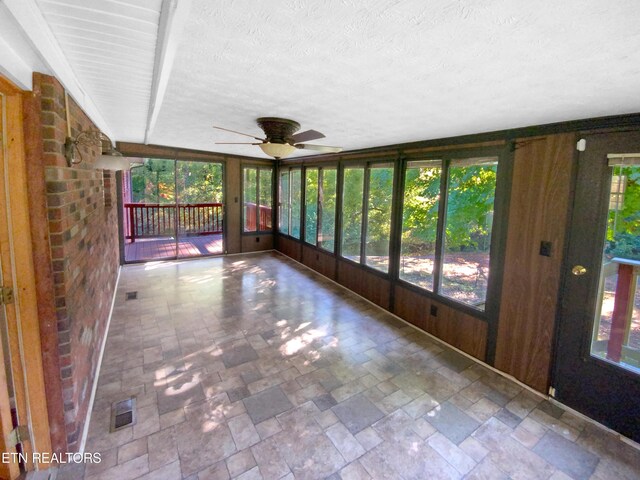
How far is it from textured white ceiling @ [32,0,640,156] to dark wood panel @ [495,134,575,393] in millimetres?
318

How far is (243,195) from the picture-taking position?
6.91 metres

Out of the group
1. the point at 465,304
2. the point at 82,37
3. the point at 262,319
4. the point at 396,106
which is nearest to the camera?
the point at 82,37

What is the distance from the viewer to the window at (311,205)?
19.0ft

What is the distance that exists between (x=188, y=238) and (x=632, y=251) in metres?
8.22

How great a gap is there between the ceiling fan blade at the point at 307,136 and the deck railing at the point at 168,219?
5078 millimetres

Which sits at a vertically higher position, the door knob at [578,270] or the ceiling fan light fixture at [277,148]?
A: the ceiling fan light fixture at [277,148]

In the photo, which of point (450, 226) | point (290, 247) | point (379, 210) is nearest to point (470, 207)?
point (450, 226)

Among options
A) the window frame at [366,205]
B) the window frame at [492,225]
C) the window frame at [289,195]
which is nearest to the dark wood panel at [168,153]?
the window frame at [289,195]

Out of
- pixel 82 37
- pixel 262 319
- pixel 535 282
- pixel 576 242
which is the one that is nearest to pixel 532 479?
pixel 535 282

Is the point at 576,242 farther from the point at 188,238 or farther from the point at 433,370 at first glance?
the point at 188,238

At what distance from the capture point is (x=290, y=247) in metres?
6.75

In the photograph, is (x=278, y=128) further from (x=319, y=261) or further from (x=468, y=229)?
(x=319, y=261)

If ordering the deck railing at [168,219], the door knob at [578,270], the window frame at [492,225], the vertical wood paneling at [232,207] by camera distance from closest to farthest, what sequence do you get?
1. the door knob at [578,270]
2. the window frame at [492,225]
3. the vertical wood paneling at [232,207]
4. the deck railing at [168,219]

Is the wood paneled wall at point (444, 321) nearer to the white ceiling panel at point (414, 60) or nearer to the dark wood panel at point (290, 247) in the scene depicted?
the white ceiling panel at point (414, 60)
